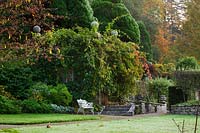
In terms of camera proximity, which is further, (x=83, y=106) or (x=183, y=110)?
(x=183, y=110)

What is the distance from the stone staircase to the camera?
2108 centimetres

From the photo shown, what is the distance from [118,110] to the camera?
21.8 metres

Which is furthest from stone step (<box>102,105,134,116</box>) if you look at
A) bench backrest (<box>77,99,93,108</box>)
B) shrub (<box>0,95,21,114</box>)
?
shrub (<box>0,95,21,114</box>)

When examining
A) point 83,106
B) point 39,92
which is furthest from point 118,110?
point 39,92

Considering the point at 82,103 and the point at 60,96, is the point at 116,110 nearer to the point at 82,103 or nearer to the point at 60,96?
the point at 82,103

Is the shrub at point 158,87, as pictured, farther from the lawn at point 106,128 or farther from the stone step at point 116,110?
the lawn at point 106,128

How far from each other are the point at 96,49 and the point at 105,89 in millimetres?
2183

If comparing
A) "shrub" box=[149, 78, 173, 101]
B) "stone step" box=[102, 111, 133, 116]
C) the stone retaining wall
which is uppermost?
"shrub" box=[149, 78, 173, 101]

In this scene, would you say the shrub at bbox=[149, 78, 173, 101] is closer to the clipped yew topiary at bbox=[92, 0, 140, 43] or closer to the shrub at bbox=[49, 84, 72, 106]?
the clipped yew topiary at bbox=[92, 0, 140, 43]

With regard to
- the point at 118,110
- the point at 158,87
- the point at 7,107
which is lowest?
the point at 118,110

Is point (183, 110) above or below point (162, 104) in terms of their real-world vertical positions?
below

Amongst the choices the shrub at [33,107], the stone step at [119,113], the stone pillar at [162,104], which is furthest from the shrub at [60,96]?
the stone pillar at [162,104]

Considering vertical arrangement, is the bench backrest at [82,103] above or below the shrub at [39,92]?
below

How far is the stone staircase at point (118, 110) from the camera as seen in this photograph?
69.2 ft
